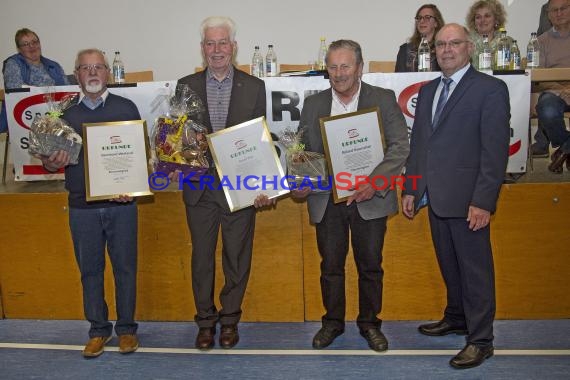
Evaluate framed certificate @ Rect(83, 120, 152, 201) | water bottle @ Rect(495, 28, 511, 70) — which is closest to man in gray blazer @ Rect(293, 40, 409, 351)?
framed certificate @ Rect(83, 120, 152, 201)

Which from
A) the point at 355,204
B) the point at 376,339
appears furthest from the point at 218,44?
the point at 376,339

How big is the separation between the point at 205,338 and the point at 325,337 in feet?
2.47

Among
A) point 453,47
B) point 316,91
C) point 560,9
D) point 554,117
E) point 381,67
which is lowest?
point 554,117

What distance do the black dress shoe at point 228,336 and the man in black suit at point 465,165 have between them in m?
1.32

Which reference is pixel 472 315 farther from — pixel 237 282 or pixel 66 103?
→ pixel 66 103

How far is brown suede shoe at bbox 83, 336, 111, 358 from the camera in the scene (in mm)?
3252

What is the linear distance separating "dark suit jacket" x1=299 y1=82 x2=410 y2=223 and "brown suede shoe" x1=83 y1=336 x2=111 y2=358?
156 cm

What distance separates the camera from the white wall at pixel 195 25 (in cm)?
752

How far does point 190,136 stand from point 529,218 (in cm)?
233

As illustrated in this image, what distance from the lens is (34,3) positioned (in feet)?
26.2

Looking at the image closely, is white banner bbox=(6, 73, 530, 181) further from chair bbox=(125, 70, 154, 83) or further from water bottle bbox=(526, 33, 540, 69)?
chair bbox=(125, 70, 154, 83)

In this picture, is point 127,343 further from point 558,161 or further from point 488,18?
point 488,18

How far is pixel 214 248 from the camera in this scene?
3283 mm

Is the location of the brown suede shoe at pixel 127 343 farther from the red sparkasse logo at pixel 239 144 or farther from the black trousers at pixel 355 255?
the red sparkasse logo at pixel 239 144
